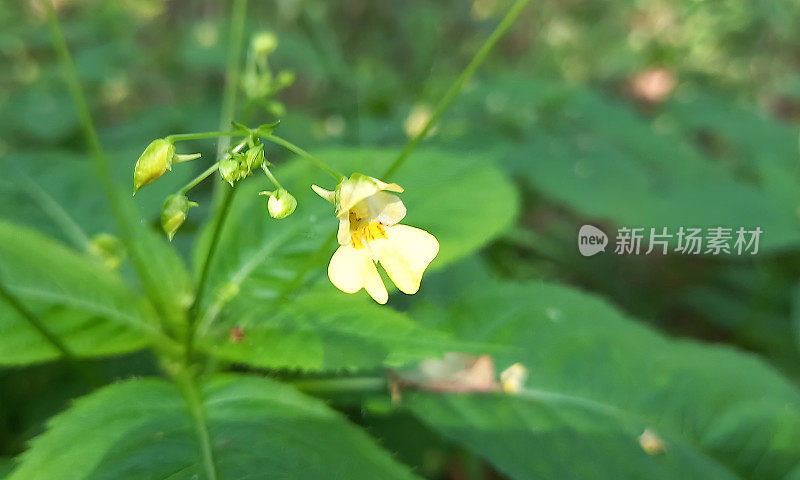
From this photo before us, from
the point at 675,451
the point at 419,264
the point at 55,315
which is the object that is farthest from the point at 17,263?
the point at 675,451

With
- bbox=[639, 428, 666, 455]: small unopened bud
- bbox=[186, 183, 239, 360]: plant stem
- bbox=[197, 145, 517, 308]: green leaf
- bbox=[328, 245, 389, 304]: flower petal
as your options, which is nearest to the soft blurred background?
bbox=[197, 145, 517, 308]: green leaf

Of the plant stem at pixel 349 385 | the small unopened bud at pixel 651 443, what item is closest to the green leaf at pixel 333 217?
the plant stem at pixel 349 385

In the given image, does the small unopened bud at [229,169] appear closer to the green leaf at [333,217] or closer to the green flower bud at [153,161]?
the green flower bud at [153,161]

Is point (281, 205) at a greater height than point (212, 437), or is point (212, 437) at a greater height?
point (281, 205)

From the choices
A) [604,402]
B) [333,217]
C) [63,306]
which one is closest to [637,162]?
[604,402]

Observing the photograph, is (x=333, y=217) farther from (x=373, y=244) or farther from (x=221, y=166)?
(x=221, y=166)
